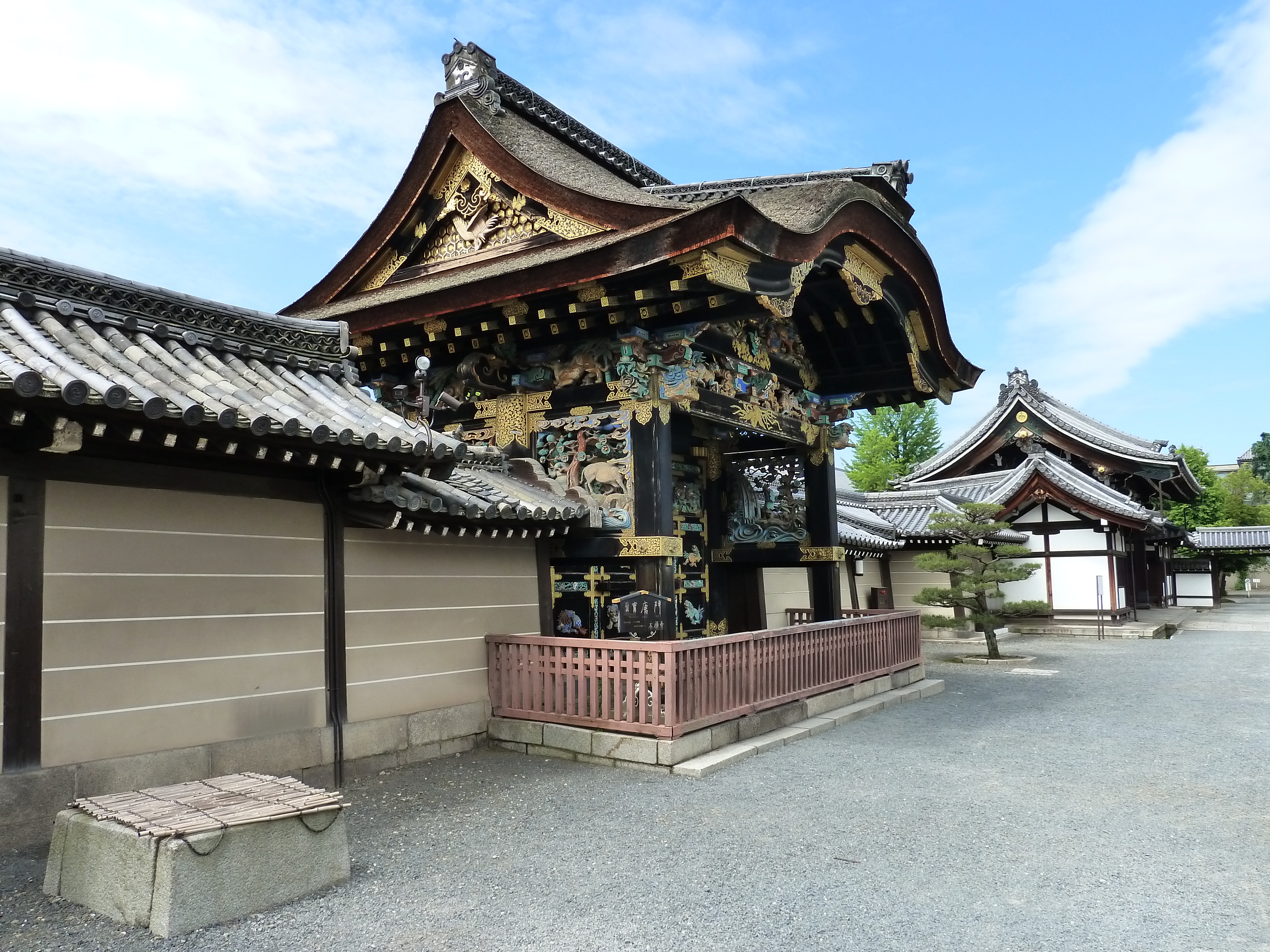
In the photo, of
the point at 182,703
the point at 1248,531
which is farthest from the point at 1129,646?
the point at 1248,531

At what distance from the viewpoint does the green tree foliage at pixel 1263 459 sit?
67250mm

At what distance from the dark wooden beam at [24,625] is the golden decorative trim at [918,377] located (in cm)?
908

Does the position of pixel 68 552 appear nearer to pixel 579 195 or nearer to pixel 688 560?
pixel 579 195

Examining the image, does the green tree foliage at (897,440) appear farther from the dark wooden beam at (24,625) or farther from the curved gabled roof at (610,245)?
the dark wooden beam at (24,625)

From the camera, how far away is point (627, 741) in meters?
6.93

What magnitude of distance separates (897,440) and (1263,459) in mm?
43519

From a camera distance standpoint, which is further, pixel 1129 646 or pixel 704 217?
pixel 1129 646

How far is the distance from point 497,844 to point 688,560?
6.14 meters

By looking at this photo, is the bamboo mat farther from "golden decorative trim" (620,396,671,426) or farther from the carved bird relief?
the carved bird relief

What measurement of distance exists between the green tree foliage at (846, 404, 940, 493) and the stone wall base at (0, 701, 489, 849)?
36443 millimetres

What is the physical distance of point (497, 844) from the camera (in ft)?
→ 16.4

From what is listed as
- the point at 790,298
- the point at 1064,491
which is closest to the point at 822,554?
the point at 790,298

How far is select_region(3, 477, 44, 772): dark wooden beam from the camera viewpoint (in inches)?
189

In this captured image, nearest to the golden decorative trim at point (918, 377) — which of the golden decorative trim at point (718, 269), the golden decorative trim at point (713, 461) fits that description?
the golden decorative trim at point (713, 461)
